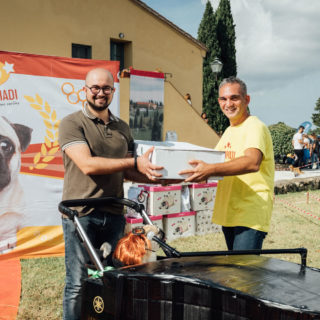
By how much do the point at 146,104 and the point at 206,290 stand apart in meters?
11.0

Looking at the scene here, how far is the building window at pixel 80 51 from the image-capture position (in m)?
13.9

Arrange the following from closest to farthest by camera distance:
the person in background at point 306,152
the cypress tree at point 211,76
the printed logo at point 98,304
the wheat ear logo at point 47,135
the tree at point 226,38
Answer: the printed logo at point 98,304, the wheat ear logo at point 47,135, the person in background at point 306,152, the cypress tree at point 211,76, the tree at point 226,38

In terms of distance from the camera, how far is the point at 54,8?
12.9 metres

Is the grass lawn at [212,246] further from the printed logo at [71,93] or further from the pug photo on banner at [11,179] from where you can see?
the printed logo at [71,93]

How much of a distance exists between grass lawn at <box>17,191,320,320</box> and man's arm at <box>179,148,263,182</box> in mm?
2140

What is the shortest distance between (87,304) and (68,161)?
37.0 inches

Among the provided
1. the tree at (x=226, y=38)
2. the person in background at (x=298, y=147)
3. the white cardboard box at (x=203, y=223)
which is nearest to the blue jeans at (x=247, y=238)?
the white cardboard box at (x=203, y=223)

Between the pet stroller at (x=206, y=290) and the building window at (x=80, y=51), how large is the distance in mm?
12808

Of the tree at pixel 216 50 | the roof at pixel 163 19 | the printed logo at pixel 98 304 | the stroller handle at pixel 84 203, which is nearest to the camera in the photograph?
the printed logo at pixel 98 304

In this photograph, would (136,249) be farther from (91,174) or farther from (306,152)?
(306,152)

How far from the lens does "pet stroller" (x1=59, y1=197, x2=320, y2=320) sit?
1568 millimetres

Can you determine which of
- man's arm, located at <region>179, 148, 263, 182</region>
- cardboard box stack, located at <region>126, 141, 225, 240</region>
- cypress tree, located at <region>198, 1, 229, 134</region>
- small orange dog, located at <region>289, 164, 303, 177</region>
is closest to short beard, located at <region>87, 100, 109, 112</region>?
man's arm, located at <region>179, 148, 263, 182</region>

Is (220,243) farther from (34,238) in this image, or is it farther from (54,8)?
(54,8)

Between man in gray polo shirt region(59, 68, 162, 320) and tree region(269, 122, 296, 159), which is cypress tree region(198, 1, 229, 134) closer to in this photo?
tree region(269, 122, 296, 159)
